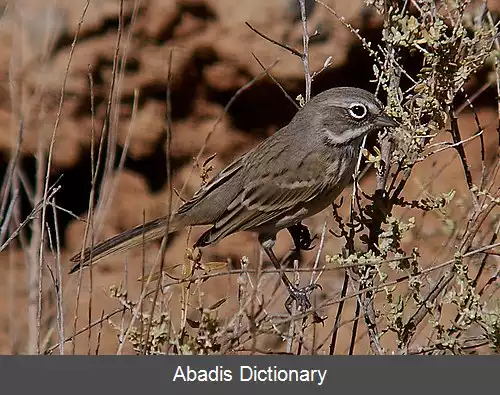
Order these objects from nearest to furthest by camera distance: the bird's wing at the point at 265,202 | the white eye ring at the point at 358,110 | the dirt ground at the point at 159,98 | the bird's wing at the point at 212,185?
the white eye ring at the point at 358,110
the bird's wing at the point at 265,202
the bird's wing at the point at 212,185
the dirt ground at the point at 159,98

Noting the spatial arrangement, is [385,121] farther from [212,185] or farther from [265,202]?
[212,185]

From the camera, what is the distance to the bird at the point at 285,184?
438cm

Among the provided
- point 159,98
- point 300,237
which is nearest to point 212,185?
point 300,237

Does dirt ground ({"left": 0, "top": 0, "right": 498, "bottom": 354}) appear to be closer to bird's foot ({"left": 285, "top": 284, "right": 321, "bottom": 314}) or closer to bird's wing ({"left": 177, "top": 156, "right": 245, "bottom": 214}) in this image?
bird's wing ({"left": 177, "top": 156, "right": 245, "bottom": 214})

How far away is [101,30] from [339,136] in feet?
11.8

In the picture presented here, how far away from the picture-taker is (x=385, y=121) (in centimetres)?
392

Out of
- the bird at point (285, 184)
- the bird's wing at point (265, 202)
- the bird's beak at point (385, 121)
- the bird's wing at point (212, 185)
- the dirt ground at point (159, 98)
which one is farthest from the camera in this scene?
the dirt ground at point (159, 98)

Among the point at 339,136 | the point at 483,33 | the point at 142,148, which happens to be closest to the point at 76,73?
the point at 142,148

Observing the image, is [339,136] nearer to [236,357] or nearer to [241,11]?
[236,357]

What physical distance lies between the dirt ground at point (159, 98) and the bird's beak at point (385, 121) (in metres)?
2.84

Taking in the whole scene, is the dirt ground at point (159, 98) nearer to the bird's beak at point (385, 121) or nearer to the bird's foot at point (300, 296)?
the bird's foot at point (300, 296)

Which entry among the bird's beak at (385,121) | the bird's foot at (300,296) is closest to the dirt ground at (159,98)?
the bird's foot at (300,296)

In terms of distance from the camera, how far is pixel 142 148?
26.9 ft

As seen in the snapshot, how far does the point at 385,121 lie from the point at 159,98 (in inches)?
167
